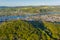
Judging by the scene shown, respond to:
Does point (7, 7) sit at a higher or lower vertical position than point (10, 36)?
lower

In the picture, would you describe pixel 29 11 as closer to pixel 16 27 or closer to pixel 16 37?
pixel 16 27

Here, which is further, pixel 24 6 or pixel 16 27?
pixel 24 6

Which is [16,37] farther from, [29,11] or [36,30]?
[29,11]

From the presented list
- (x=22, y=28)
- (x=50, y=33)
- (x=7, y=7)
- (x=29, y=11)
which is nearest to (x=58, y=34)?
(x=50, y=33)

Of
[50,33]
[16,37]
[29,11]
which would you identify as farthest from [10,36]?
[29,11]

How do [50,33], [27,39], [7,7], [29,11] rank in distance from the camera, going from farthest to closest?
[7,7] < [29,11] < [50,33] < [27,39]

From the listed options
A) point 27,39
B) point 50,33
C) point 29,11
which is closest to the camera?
point 27,39
